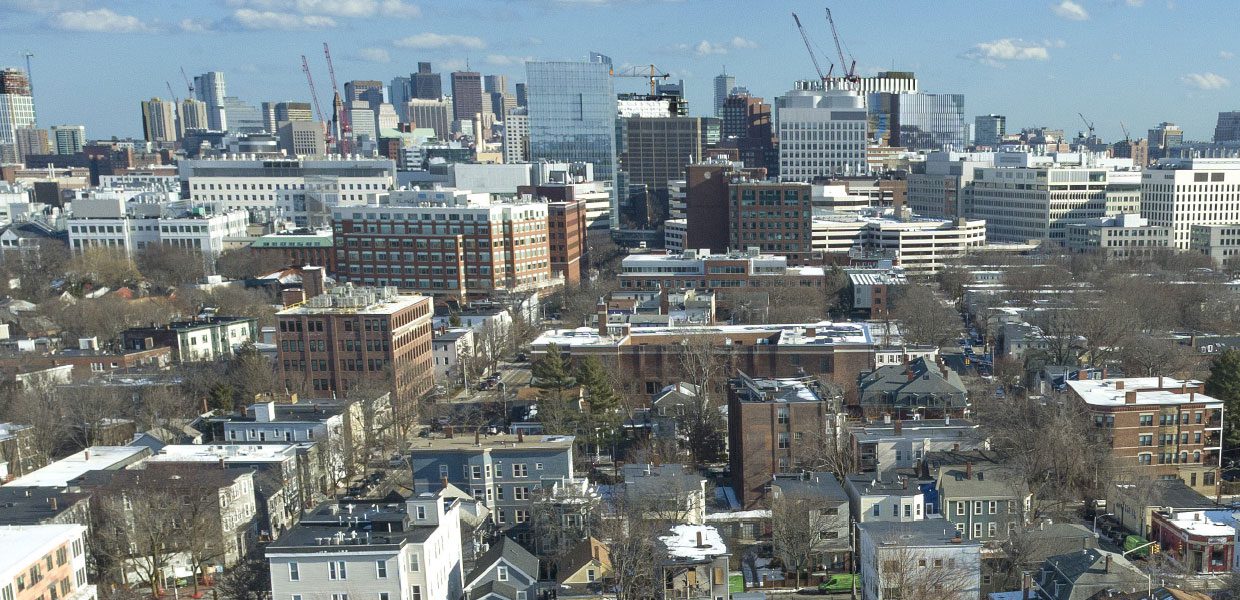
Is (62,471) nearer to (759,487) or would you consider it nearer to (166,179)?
(759,487)

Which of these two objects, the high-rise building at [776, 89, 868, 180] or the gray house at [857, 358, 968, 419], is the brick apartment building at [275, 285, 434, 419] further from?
the high-rise building at [776, 89, 868, 180]

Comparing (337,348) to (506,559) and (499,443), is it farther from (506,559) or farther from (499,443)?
(506,559)

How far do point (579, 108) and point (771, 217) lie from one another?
2684 inches

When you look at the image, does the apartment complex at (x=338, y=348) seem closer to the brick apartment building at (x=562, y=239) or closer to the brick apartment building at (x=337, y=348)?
the brick apartment building at (x=337, y=348)

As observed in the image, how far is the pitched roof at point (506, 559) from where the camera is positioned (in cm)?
3453

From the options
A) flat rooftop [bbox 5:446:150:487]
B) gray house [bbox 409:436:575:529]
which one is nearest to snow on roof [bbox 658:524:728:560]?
gray house [bbox 409:436:575:529]

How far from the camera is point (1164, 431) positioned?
4403cm

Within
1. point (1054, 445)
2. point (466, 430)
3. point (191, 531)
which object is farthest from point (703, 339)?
point (191, 531)

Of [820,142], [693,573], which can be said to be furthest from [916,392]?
Answer: [820,142]

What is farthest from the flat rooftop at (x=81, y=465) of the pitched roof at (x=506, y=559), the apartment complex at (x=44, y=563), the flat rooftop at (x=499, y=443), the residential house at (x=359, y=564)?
the pitched roof at (x=506, y=559)

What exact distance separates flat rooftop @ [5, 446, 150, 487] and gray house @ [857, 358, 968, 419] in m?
31.4

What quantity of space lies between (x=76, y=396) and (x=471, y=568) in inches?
977

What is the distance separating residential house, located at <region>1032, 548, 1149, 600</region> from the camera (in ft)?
102

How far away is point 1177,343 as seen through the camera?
60.8 metres
